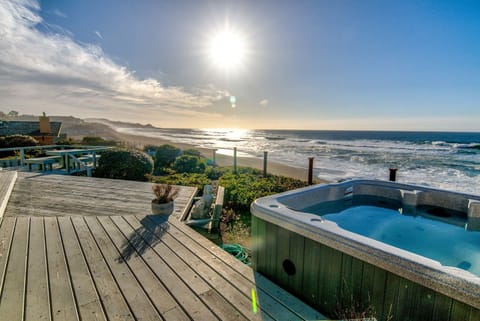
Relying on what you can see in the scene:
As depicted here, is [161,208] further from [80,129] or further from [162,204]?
[80,129]

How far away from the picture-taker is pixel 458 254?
8.42 ft

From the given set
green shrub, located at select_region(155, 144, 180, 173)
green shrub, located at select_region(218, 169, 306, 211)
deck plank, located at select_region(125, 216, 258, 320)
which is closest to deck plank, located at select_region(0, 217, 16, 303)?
deck plank, located at select_region(125, 216, 258, 320)

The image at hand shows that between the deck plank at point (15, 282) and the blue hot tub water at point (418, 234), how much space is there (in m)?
3.39

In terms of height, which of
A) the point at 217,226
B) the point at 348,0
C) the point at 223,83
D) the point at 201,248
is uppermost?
the point at 348,0

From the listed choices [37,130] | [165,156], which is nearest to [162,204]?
[165,156]

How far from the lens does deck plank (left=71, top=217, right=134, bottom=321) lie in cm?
132

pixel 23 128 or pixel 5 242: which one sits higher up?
pixel 23 128

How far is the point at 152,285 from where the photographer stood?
159cm

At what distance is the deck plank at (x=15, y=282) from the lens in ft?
4.28

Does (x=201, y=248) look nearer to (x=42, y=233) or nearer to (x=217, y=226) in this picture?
(x=217, y=226)

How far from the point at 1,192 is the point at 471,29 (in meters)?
10.2

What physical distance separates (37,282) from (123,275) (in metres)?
0.59

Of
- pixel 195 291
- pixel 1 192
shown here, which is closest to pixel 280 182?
pixel 195 291

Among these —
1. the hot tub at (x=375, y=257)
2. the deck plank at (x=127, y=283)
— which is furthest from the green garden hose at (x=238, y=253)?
the deck plank at (x=127, y=283)
